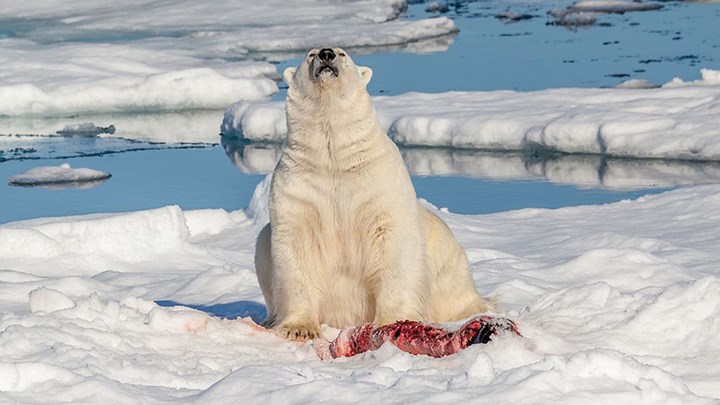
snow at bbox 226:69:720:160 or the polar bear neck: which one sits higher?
the polar bear neck

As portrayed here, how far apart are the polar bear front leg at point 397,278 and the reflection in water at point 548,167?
255 inches

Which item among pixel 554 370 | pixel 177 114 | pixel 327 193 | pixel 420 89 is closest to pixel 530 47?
pixel 420 89

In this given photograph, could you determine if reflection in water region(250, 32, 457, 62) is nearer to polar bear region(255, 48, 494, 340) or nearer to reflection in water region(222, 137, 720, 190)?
reflection in water region(222, 137, 720, 190)

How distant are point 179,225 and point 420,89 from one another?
884 centimetres

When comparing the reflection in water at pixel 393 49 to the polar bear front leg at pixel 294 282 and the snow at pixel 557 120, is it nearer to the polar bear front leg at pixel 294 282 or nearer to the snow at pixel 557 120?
the snow at pixel 557 120

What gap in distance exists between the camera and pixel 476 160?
11672 millimetres

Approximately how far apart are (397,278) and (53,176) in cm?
751

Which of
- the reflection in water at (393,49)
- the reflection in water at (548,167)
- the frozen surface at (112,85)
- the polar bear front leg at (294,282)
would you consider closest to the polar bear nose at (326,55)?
the polar bear front leg at (294,282)

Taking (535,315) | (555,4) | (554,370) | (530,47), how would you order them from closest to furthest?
(554,370) → (535,315) → (530,47) → (555,4)

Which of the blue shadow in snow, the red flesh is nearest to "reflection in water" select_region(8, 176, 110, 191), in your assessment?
the blue shadow in snow

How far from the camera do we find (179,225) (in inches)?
274

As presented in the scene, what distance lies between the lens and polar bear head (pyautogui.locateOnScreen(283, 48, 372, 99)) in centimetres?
407

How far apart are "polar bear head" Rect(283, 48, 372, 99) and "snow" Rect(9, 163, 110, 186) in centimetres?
713

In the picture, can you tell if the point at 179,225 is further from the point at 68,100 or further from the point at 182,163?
the point at 68,100
